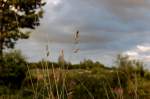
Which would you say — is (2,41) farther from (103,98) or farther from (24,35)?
(103,98)

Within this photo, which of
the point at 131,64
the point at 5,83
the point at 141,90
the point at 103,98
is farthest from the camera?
the point at 131,64

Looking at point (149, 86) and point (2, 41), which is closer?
point (149, 86)

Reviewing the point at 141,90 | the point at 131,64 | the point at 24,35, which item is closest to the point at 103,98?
the point at 141,90

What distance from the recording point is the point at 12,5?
2291cm

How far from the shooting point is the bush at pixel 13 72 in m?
19.3

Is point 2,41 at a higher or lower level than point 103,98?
higher

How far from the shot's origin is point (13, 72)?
1952 cm

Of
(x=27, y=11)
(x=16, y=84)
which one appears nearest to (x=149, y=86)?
(x=16, y=84)

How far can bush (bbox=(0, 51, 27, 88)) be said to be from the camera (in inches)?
759

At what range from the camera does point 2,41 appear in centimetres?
2295

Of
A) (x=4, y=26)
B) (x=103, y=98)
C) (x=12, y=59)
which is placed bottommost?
(x=103, y=98)

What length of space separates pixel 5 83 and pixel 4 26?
4.26 metres

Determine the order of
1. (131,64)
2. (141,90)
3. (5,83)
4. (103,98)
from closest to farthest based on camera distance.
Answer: (103,98) → (141,90) → (5,83) → (131,64)

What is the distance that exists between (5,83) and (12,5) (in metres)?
4.94
